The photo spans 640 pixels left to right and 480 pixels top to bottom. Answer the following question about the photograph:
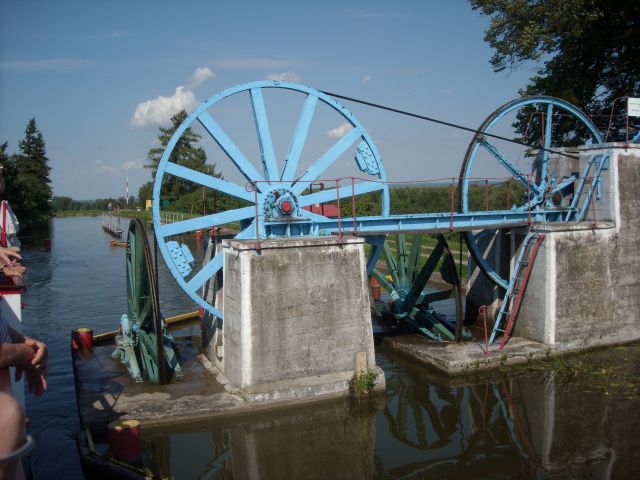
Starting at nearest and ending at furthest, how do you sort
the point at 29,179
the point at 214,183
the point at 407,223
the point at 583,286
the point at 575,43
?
the point at 214,183 < the point at 407,223 < the point at 583,286 < the point at 575,43 < the point at 29,179

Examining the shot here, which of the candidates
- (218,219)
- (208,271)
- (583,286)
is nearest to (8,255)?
(208,271)

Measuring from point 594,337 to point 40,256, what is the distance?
104 feet

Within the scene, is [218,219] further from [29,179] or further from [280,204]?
[29,179]

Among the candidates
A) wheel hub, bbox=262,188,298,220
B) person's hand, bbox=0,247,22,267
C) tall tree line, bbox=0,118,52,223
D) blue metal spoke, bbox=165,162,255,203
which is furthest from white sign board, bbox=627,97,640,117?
tall tree line, bbox=0,118,52,223

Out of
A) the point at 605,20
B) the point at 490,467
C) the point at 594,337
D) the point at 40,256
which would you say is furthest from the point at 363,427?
the point at 40,256

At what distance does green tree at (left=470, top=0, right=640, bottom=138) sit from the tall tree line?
31829 millimetres

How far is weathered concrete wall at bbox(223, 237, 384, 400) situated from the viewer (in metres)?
9.35

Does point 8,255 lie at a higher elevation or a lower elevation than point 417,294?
higher

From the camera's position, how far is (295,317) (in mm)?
9656

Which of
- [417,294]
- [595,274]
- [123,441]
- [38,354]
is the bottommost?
[123,441]

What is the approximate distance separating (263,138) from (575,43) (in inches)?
510

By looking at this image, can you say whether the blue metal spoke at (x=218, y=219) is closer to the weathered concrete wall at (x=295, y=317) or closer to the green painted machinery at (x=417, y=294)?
the weathered concrete wall at (x=295, y=317)

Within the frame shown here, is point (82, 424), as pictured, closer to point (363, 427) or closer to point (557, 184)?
point (363, 427)

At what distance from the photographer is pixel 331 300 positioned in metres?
9.95
